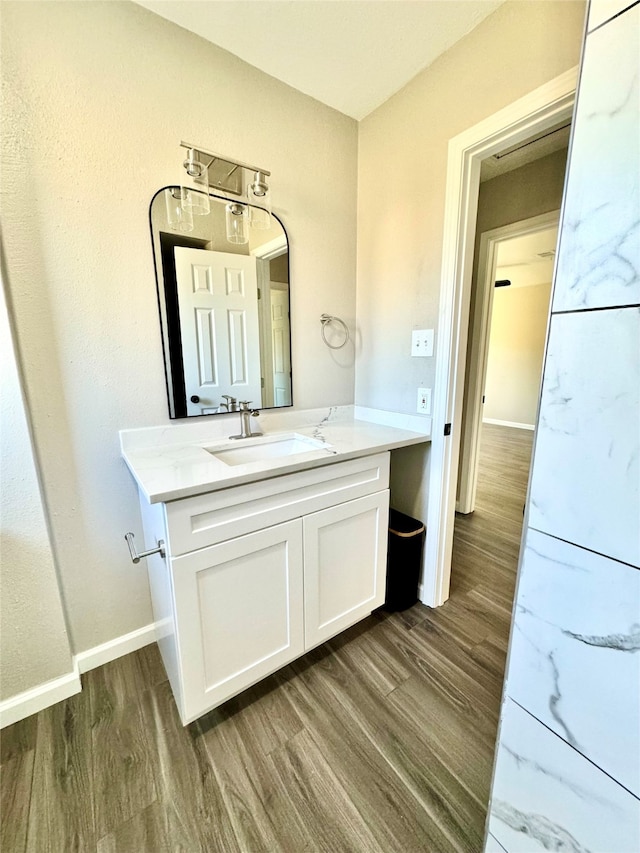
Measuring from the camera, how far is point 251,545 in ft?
3.85

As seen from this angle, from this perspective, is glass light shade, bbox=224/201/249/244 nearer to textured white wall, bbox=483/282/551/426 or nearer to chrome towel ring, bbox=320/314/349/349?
chrome towel ring, bbox=320/314/349/349

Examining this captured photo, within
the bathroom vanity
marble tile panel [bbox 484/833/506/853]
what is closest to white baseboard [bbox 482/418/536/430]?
the bathroom vanity

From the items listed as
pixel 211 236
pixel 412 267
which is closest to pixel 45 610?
pixel 211 236

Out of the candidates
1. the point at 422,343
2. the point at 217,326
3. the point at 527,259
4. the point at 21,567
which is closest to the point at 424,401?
the point at 422,343

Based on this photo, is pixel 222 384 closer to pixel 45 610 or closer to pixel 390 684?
pixel 45 610

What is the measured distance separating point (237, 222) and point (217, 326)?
1.58 feet

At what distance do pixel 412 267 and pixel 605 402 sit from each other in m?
1.34

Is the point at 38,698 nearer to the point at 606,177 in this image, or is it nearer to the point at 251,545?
the point at 251,545

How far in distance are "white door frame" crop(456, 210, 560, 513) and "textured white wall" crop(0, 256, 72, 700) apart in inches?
105

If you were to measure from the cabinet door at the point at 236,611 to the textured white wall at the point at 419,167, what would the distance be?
868 mm

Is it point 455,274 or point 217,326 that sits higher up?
point 455,274

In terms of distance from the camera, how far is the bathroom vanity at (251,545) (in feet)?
3.52

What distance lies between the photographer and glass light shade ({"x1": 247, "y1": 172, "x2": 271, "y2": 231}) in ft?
4.96

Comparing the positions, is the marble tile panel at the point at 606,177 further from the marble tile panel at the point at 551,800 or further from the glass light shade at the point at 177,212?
the glass light shade at the point at 177,212
